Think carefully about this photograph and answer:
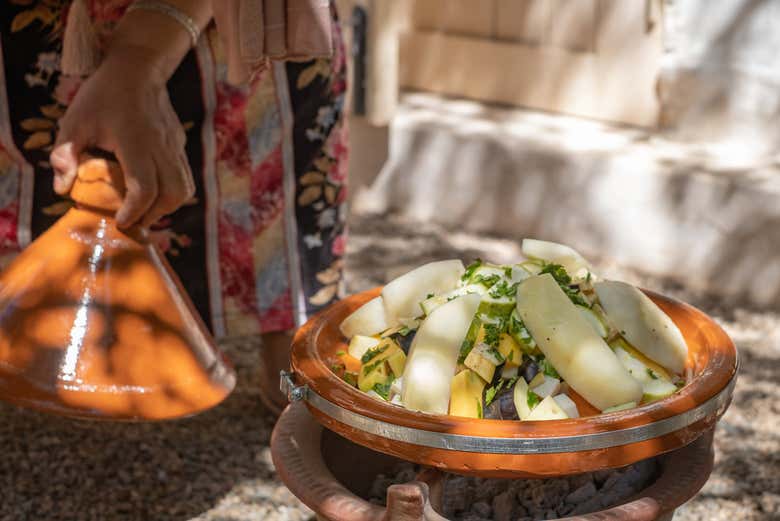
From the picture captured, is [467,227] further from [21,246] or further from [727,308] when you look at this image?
[21,246]

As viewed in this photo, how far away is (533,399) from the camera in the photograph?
1.51 meters

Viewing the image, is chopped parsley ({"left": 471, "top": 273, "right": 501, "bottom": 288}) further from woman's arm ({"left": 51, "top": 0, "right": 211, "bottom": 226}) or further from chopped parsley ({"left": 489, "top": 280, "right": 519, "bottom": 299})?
woman's arm ({"left": 51, "top": 0, "right": 211, "bottom": 226})

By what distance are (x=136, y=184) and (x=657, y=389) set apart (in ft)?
2.63

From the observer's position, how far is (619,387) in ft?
4.88

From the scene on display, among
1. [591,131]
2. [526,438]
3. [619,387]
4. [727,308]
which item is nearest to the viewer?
[526,438]

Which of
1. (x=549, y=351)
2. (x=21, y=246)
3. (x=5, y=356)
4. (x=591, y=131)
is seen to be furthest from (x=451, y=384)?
(x=591, y=131)

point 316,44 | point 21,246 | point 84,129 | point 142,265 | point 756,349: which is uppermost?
point 316,44

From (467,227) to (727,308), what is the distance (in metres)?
1.15

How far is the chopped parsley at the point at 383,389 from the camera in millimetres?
1568

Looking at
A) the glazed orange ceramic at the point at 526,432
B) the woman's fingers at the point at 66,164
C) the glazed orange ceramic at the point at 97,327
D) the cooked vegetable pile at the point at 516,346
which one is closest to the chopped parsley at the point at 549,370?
the cooked vegetable pile at the point at 516,346

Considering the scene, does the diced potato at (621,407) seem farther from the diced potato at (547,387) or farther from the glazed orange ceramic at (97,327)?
the glazed orange ceramic at (97,327)

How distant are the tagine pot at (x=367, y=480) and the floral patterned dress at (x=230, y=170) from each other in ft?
3.05

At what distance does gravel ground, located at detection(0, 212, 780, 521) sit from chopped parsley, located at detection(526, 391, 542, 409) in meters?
1.04

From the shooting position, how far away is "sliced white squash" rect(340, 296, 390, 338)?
1746 millimetres
